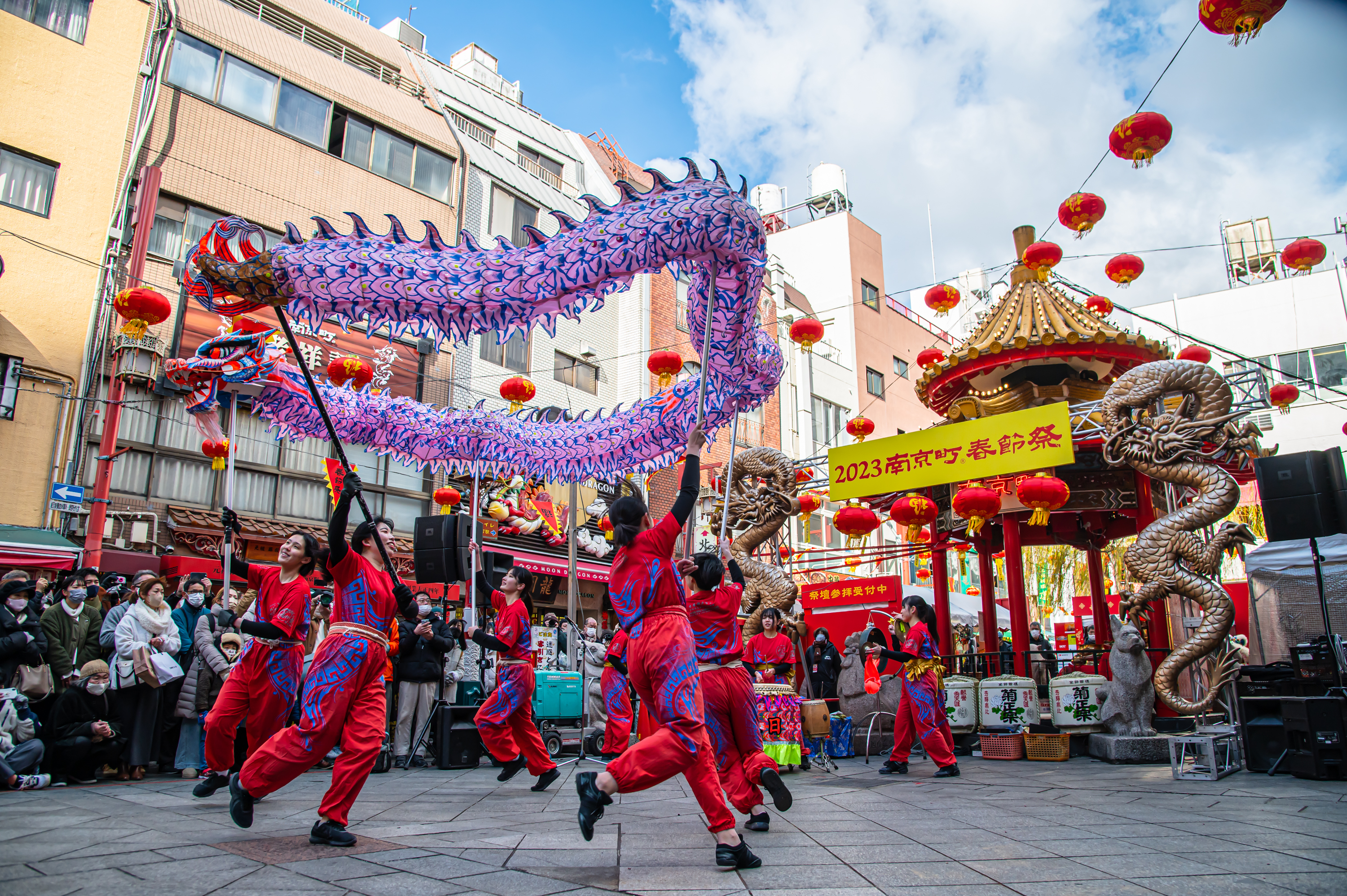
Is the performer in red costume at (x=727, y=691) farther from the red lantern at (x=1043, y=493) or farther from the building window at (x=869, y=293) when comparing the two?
the building window at (x=869, y=293)

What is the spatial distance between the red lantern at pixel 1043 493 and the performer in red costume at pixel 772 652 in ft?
14.3

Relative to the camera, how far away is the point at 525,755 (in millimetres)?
6816

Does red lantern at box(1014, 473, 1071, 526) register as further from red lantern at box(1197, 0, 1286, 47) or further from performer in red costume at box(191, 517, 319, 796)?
performer in red costume at box(191, 517, 319, 796)

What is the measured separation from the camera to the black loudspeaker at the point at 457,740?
9086 mm

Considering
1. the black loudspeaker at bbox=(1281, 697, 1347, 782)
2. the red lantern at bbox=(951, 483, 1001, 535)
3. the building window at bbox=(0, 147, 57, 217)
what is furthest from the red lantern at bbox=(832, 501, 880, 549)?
the building window at bbox=(0, 147, 57, 217)

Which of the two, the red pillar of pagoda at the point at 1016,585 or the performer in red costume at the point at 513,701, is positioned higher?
the red pillar of pagoda at the point at 1016,585

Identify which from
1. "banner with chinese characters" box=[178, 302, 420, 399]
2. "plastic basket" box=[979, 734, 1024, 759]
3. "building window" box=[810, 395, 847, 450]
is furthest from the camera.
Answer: "building window" box=[810, 395, 847, 450]

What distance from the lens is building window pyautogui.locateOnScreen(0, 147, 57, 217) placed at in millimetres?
14156

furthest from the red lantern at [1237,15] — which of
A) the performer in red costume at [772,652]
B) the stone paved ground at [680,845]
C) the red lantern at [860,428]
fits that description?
the red lantern at [860,428]

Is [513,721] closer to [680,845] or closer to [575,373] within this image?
[680,845]

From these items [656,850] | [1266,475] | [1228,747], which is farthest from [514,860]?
[1266,475]

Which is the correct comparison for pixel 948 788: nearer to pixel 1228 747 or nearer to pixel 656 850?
pixel 1228 747

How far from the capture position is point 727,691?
505 cm

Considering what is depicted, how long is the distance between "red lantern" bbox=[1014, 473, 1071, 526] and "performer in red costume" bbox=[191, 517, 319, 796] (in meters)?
9.27
